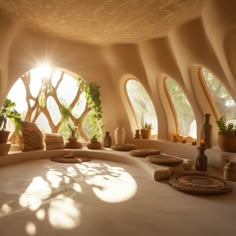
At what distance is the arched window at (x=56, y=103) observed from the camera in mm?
5039

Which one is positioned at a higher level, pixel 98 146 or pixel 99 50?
pixel 99 50

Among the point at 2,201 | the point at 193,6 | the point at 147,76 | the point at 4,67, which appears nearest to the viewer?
the point at 2,201

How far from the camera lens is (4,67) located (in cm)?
374

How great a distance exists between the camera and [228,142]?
3072 mm

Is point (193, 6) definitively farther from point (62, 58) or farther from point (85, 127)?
point (85, 127)

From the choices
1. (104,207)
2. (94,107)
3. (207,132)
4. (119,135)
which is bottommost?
(104,207)

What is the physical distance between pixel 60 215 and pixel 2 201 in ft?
2.01

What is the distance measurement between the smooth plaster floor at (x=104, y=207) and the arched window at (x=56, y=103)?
232 centimetres

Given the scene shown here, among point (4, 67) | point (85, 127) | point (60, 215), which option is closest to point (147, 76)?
point (85, 127)

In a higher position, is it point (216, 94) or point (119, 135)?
point (216, 94)

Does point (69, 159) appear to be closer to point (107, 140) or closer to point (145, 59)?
point (107, 140)

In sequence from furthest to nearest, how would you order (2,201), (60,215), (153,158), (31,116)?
1. (31,116)
2. (153,158)
3. (2,201)
4. (60,215)

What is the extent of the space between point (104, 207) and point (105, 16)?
8.10 ft

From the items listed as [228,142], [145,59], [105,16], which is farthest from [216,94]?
[105,16]
